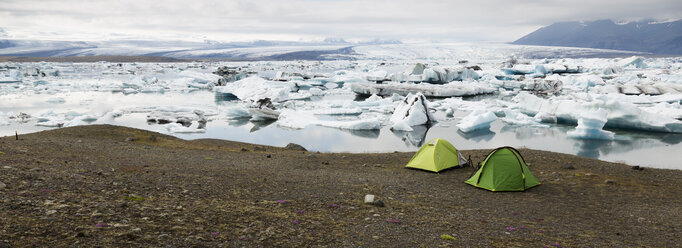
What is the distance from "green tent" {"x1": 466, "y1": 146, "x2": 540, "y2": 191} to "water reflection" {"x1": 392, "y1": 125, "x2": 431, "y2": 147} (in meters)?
7.28

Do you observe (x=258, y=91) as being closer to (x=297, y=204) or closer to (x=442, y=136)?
(x=442, y=136)

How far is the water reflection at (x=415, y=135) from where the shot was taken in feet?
52.7

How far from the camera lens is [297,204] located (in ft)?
20.2

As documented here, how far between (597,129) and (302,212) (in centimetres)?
1434

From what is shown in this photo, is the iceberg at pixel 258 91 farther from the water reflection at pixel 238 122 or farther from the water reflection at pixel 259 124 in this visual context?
the water reflection at pixel 259 124

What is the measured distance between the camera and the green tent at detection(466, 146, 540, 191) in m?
8.10

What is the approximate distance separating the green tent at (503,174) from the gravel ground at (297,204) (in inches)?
8.1

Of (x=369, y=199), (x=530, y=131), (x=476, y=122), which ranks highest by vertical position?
(x=369, y=199)

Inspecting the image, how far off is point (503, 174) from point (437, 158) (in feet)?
5.65

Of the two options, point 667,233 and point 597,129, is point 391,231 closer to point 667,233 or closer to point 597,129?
point 667,233

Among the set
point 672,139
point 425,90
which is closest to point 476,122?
point 672,139

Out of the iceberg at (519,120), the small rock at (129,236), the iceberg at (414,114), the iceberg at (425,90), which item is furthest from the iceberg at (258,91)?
the small rock at (129,236)

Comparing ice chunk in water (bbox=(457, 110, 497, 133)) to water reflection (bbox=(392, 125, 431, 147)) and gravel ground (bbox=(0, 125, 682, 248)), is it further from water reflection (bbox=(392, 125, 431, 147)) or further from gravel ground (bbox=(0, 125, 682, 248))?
gravel ground (bbox=(0, 125, 682, 248))

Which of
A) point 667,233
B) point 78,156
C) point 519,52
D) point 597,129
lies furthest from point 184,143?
point 519,52
